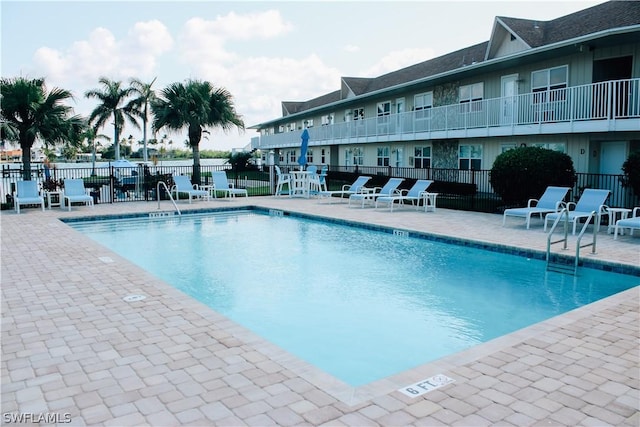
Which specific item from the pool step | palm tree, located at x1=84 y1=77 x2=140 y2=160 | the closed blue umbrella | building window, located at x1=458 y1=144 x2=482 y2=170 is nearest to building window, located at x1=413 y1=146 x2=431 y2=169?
building window, located at x1=458 y1=144 x2=482 y2=170

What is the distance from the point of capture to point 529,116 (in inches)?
684

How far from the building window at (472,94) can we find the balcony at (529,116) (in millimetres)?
85

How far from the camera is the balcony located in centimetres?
1447

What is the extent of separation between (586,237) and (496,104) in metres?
9.34

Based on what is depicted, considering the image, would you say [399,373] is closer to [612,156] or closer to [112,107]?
[612,156]

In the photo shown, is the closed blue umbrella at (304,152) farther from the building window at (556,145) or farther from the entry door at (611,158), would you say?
the entry door at (611,158)

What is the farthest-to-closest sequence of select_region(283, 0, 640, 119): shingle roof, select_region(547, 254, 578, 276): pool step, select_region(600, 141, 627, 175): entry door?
select_region(283, 0, 640, 119): shingle roof → select_region(600, 141, 627, 175): entry door → select_region(547, 254, 578, 276): pool step

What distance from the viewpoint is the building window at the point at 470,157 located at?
2223 cm

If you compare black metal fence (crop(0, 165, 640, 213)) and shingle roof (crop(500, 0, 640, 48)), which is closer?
black metal fence (crop(0, 165, 640, 213))

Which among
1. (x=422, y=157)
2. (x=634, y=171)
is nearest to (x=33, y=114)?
(x=422, y=157)

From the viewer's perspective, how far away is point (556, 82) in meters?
18.2

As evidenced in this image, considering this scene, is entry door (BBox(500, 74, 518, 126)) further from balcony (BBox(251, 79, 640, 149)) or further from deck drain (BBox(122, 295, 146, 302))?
deck drain (BBox(122, 295, 146, 302))

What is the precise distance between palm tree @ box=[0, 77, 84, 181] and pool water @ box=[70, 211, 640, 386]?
247 inches

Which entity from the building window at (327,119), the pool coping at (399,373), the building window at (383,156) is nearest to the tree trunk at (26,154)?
the pool coping at (399,373)
